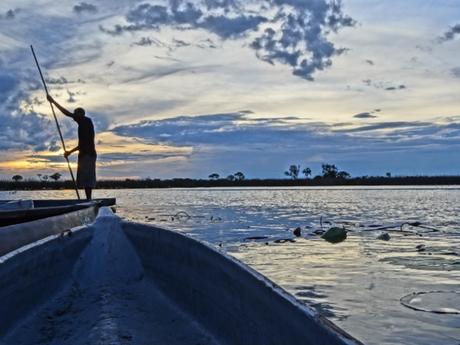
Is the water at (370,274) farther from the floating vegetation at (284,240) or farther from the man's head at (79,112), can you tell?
the man's head at (79,112)

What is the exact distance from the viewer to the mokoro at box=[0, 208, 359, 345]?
2660 millimetres

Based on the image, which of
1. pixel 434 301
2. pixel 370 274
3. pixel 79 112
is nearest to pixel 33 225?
pixel 434 301

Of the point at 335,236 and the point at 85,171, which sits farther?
the point at 335,236

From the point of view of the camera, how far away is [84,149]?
39.7 feet

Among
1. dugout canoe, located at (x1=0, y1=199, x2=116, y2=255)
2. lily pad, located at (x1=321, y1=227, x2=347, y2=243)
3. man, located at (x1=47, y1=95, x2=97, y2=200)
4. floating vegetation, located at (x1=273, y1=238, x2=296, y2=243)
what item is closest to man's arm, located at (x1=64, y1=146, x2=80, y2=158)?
man, located at (x1=47, y1=95, x2=97, y2=200)

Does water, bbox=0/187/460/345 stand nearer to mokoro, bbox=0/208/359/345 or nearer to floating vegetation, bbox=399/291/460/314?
floating vegetation, bbox=399/291/460/314

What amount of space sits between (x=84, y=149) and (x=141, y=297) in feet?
26.8

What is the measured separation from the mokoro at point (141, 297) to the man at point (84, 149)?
6944 millimetres

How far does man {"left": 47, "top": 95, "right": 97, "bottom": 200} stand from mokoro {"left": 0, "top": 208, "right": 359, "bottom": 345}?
22.8 ft

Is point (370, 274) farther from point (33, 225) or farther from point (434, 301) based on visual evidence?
point (33, 225)

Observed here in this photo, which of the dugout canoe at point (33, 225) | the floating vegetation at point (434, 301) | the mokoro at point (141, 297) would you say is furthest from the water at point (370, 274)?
the dugout canoe at point (33, 225)

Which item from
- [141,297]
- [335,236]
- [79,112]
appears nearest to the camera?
[141,297]

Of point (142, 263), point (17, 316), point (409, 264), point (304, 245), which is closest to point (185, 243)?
point (142, 263)

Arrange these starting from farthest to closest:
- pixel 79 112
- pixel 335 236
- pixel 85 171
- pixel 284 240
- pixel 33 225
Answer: pixel 335 236, pixel 284 240, pixel 85 171, pixel 79 112, pixel 33 225
